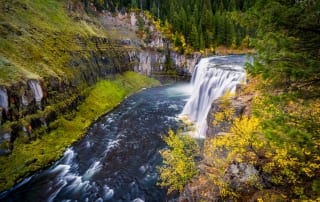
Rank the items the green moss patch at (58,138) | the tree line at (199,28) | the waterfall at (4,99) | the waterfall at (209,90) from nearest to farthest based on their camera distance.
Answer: the green moss patch at (58,138) < the waterfall at (4,99) < the waterfall at (209,90) < the tree line at (199,28)

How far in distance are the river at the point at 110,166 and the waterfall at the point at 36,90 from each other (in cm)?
571

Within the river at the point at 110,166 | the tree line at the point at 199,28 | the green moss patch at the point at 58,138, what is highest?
the tree line at the point at 199,28

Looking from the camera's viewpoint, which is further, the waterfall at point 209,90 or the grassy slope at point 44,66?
the waterfall at point 209,90

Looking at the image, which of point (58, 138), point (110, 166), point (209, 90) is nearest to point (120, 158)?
point (110, 166)

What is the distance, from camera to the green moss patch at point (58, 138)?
19.1 m

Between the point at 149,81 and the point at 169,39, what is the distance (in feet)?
45.0

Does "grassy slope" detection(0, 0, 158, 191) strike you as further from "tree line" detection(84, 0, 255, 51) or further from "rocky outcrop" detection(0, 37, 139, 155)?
"tree line" detection(84, 0, 255, 51)

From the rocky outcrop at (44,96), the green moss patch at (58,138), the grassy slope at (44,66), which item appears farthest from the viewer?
the grassy slope at (44,66)

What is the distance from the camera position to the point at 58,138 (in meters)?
24.5

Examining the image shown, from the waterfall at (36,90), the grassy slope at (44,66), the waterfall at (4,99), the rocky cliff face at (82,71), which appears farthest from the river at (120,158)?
the waterfall at (4,99)

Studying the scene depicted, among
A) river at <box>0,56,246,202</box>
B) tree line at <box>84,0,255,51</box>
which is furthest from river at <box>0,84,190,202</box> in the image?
tree line at <box>84,0,255,51</box>

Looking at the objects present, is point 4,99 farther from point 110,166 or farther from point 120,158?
point 120,158

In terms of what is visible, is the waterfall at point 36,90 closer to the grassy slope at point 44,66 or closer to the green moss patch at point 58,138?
the grassy slope at point 44,66

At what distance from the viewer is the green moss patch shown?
1912 cm
